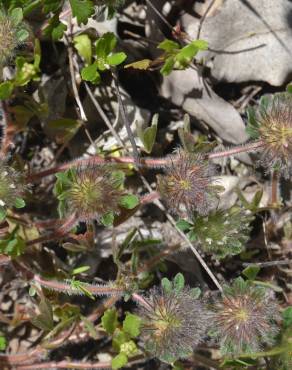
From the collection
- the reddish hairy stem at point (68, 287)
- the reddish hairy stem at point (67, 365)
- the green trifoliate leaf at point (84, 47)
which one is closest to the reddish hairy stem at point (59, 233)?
the reddish hairy stem at point (68, 287)

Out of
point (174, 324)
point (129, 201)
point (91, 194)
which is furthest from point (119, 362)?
point (91, 194)

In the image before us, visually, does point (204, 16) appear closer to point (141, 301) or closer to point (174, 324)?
point (141, 301)

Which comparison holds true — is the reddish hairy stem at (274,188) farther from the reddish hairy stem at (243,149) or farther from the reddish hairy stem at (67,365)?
the reddish hairy stem at (67,365)

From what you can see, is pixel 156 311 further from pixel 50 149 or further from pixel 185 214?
pixel 50 149

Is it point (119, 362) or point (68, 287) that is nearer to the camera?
point (119, 362)

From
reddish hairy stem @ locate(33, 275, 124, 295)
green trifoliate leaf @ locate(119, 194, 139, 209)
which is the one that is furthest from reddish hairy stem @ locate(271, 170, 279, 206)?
reddish hairy stem @ locate(33, 275, 124, 295)

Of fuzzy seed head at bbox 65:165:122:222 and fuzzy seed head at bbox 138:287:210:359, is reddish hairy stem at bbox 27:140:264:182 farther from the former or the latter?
fuzzy seed head at bbox 138:287:210:359
